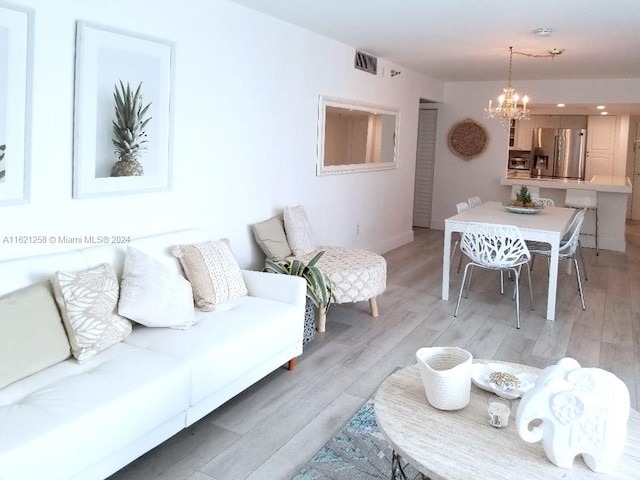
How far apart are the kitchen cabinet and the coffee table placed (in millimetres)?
9151

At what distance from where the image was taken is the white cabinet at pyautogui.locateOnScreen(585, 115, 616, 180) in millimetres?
9992

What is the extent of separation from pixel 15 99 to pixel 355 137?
153 inches

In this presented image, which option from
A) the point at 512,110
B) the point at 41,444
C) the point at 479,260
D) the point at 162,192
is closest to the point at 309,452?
the point at 41,444

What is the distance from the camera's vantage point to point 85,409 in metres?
1.89

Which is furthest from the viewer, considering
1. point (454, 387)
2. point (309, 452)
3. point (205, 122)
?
point (205, 122)

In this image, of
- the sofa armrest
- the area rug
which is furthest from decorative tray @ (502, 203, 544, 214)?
the area rug

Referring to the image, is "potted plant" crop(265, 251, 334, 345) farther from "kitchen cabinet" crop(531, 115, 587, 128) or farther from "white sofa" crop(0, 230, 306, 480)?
"kitchen cabinet" crop(531, 115, 587, 128)

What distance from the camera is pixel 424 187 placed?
8.95 metres

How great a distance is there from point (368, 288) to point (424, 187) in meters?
5.16

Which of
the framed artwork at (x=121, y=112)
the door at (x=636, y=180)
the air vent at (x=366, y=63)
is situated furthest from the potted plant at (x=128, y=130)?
the door at (x=636, y=180)

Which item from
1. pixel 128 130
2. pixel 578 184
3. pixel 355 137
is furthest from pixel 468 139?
pixel 128 130

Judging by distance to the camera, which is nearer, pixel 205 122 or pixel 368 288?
pixel 205 122

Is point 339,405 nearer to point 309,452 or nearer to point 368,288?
point 309,452

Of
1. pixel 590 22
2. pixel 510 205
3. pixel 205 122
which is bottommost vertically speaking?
pixel 510 205
